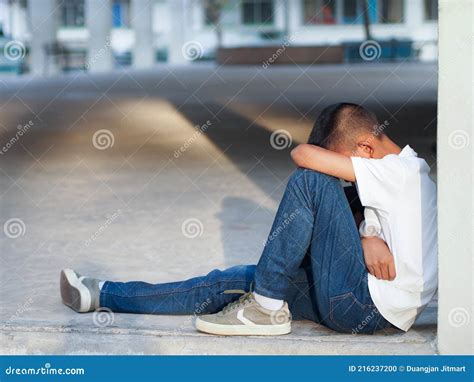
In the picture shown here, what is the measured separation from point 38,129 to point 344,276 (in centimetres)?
992

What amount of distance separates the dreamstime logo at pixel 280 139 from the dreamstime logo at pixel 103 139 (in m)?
1.71

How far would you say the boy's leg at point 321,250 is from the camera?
421 cm

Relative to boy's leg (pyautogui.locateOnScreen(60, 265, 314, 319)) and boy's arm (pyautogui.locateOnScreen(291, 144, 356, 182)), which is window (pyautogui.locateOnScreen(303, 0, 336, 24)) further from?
boy's arm (pyautogui.locateOnScreen(291, 144, 356, 182))

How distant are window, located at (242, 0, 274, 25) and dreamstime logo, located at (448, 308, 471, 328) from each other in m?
50.1

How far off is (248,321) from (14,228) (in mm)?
3041

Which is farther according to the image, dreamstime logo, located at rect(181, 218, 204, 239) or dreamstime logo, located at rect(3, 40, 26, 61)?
dreamstime logo, located at rect(3, 40, 26, 61)

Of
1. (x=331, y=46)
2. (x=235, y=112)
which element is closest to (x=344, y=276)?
(x=235, y=112)

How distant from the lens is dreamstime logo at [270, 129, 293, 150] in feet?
37.6

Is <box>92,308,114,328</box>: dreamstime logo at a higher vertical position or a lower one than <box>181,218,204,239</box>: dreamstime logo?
higher
